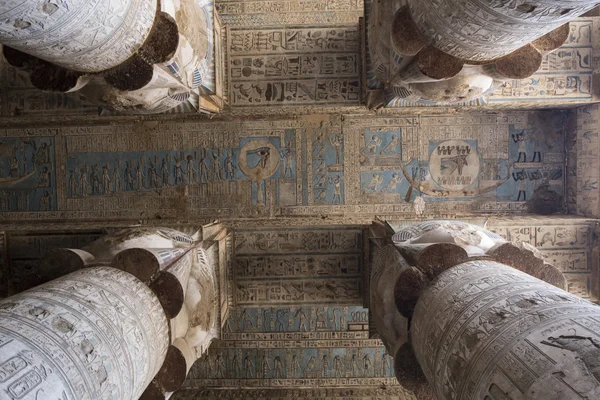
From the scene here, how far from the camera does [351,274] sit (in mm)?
5984

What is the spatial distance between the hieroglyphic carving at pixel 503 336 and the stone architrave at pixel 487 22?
1.74 m

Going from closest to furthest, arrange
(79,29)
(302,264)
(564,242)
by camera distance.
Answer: (79,29) < (564,242) < (302,264)

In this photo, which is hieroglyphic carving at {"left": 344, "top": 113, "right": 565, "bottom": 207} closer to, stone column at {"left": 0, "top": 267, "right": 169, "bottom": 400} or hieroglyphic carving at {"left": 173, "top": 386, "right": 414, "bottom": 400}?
hieroglyphic carving at {"left": 173, "top": 386, "right": 414, "bottom": 400}

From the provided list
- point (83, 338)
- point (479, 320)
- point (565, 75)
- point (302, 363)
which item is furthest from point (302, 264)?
point (565, 75)

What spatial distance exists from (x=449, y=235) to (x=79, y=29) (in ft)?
11.5

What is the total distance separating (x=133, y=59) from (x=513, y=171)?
17.7 feet

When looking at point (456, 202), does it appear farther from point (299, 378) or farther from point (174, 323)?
point (174, 323)

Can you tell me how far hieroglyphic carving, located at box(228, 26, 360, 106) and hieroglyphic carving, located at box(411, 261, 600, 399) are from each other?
11.4 feet

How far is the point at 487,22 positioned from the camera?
2789 millimetres

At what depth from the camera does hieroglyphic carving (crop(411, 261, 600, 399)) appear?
1.93m

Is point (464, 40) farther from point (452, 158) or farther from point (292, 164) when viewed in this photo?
point (292, 164)

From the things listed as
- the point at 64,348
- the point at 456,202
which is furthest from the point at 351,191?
the point at 64,348

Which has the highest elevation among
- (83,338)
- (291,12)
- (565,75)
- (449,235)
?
(291,12)

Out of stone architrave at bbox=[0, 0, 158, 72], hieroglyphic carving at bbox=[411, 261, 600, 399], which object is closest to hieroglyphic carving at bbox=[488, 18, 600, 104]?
hieroglyphic carving at bbox=[411, 261, 600, 399]
